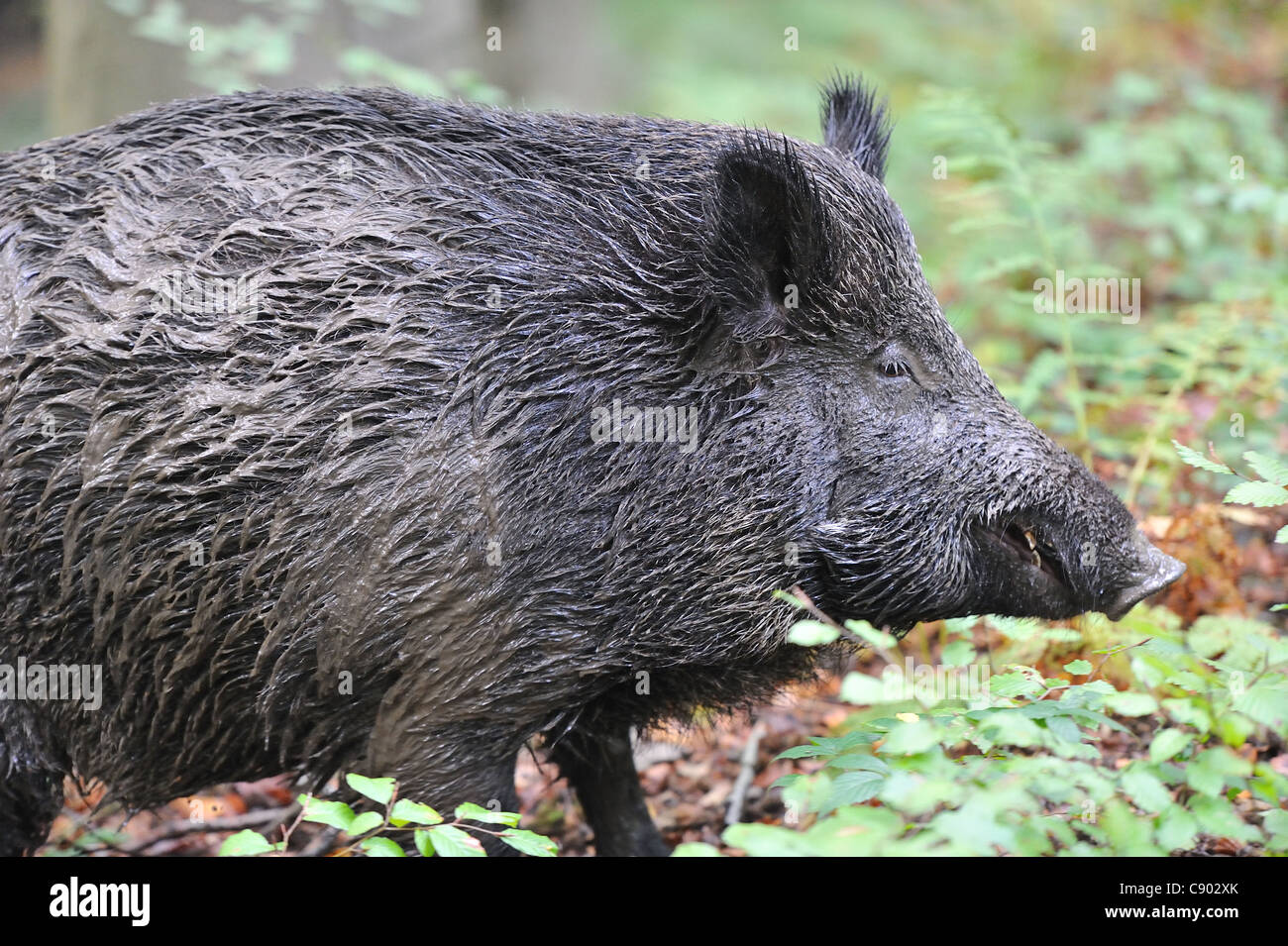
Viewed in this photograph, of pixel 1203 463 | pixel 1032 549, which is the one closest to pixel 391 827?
pixel 1032 549

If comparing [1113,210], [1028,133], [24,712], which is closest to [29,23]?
[1028,133]

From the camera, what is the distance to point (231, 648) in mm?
3984

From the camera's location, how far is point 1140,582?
407 cm

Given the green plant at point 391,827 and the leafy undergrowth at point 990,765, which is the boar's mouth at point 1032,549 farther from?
the green plant at point 391,827

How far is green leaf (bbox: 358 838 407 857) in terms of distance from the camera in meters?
3.24

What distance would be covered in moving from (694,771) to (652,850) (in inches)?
48.3

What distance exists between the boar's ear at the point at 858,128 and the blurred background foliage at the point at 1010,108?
0.67 metres

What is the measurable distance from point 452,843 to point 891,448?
1.88 meters

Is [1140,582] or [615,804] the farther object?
[615,804]

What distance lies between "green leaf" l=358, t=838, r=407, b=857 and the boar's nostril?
2400mm

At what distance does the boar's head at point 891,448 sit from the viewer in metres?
3.99

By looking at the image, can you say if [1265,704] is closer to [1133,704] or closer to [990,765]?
[1133,704]

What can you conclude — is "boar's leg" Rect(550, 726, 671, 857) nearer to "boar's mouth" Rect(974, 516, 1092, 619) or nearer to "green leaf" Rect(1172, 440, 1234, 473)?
"boar's mouth" Rect(974, 516, 1092, 619)
